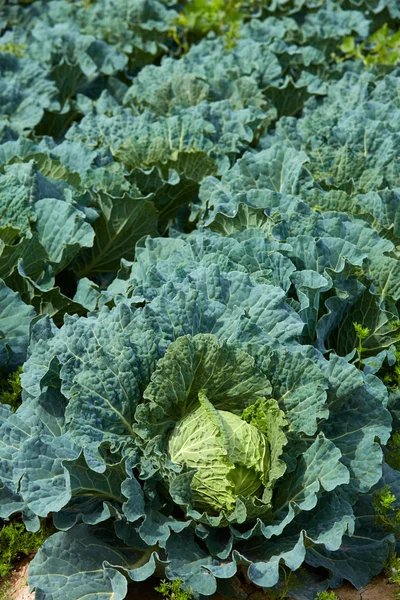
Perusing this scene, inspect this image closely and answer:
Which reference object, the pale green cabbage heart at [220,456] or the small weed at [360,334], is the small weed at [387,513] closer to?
the pale green cabbage heart at [220,456]

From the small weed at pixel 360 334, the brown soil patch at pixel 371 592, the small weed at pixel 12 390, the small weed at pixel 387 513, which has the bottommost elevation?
the brown soil patch at pixel 371 592

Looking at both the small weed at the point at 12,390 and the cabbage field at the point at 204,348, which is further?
the small weed at the point at 12,390

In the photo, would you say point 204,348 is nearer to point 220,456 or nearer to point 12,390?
point 220,456

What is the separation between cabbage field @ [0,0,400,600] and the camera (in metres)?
2.89

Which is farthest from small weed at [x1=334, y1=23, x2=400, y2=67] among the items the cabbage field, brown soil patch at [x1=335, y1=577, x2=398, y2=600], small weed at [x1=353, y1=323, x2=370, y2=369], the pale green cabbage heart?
brown soil patch at [x1=335, y1=577, x2=398, y2=600]

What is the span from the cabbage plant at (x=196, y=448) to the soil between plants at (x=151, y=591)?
95 millimetres

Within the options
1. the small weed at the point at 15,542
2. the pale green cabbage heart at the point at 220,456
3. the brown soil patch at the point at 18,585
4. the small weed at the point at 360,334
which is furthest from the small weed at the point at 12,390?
the small weed at the point at 360,334

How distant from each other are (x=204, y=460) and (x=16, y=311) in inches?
56.2

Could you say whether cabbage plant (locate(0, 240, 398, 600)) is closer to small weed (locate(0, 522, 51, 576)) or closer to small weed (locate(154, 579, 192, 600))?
small weed (locate(154, 579, 192, 600))

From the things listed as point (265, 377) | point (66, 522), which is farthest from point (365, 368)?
point (66, 522)

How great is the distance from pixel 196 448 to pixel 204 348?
39cm

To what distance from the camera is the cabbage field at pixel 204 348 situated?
2.89m

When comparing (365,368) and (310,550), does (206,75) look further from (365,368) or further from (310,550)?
(310,550)

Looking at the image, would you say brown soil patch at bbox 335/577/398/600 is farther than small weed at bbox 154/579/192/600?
Yes
